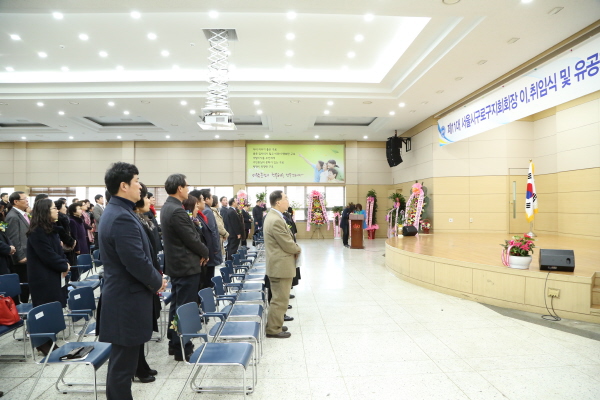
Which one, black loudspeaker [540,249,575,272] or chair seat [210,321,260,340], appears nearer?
chair seat [210,321,260,340]

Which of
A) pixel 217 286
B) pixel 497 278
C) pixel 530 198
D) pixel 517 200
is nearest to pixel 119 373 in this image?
pixel 217 286

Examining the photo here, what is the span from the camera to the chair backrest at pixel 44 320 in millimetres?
2559

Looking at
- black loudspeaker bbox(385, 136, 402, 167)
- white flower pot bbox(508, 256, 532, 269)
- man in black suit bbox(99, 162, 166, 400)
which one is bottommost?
white flower pot bbox(508, 256, 532, 269)

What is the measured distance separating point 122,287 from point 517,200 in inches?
468

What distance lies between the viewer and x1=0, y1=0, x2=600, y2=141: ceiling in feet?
16.3

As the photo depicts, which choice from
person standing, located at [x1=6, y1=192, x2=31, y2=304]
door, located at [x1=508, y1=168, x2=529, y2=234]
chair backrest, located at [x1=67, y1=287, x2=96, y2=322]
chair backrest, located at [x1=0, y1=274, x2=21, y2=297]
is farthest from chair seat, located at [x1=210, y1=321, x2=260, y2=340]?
door, located at [x1=508, y1=168, x2=529, y2=234]

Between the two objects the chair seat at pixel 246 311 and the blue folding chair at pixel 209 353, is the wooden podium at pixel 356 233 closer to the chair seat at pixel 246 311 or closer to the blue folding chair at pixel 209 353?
the chair seat at pixel 246 311

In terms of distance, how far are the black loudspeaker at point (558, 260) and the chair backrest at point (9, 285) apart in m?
6.71

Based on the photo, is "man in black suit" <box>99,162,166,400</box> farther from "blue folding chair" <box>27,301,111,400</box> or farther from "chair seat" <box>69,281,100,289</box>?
"chair seat" <box>69,281,100,289</box>

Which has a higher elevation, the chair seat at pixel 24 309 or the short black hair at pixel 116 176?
the short black hair at pixel 116 176

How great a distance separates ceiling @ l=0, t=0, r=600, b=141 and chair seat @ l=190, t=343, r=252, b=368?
4411 mm

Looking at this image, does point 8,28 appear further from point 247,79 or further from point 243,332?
point 243,332

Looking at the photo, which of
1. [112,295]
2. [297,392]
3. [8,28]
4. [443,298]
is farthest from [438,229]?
[8,28]

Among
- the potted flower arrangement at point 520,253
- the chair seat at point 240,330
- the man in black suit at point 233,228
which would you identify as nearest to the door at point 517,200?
the potted flower arrangement at point 520,253
